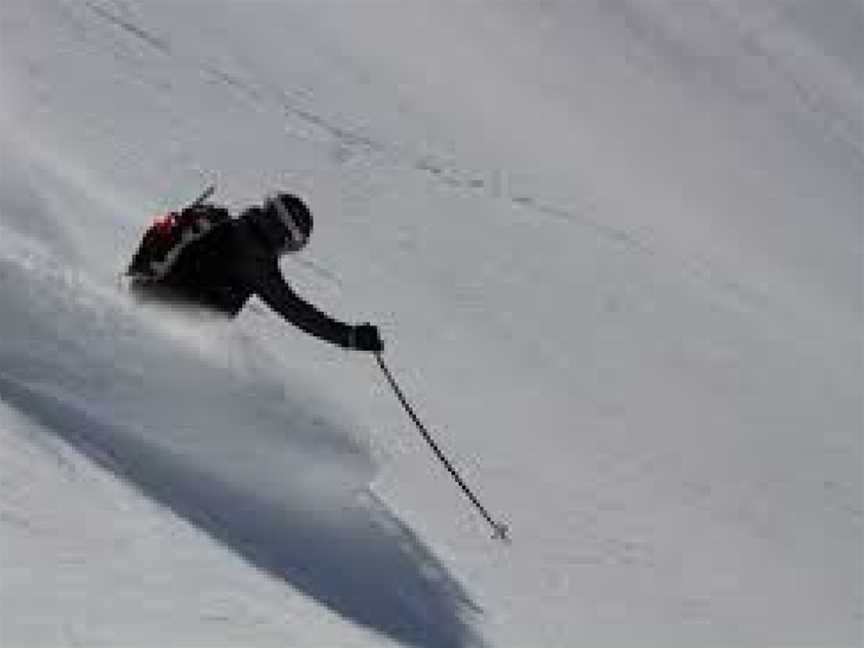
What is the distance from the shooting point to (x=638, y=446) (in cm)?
1247

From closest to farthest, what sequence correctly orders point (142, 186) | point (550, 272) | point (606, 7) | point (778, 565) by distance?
point (778, 565)
point (142, 186)
point (550, 272)
point (606, 7)

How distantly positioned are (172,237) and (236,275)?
0.35 m

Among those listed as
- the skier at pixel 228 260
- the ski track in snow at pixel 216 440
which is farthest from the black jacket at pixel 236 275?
the ski track in snow at pixel 216 440

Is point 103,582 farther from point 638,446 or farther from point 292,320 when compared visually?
point 638,446

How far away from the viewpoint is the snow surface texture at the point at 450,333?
825 centimetres

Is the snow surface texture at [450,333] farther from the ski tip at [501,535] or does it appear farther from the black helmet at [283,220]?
the black helmet at [283,220]

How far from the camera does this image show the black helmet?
9516 millimetres

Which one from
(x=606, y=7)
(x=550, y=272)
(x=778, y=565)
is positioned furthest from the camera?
(x=606, y=7)

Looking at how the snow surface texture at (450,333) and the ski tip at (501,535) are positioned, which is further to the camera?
the ski tip at (501,535)

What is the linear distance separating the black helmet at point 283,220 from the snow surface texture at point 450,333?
558 millimetres

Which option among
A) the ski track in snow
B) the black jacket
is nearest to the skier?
the black jacket

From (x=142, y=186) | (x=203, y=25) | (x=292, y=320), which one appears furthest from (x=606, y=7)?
(x=292, y=320)

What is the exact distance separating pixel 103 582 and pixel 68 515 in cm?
37

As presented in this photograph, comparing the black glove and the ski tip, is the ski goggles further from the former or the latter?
the ski tip
